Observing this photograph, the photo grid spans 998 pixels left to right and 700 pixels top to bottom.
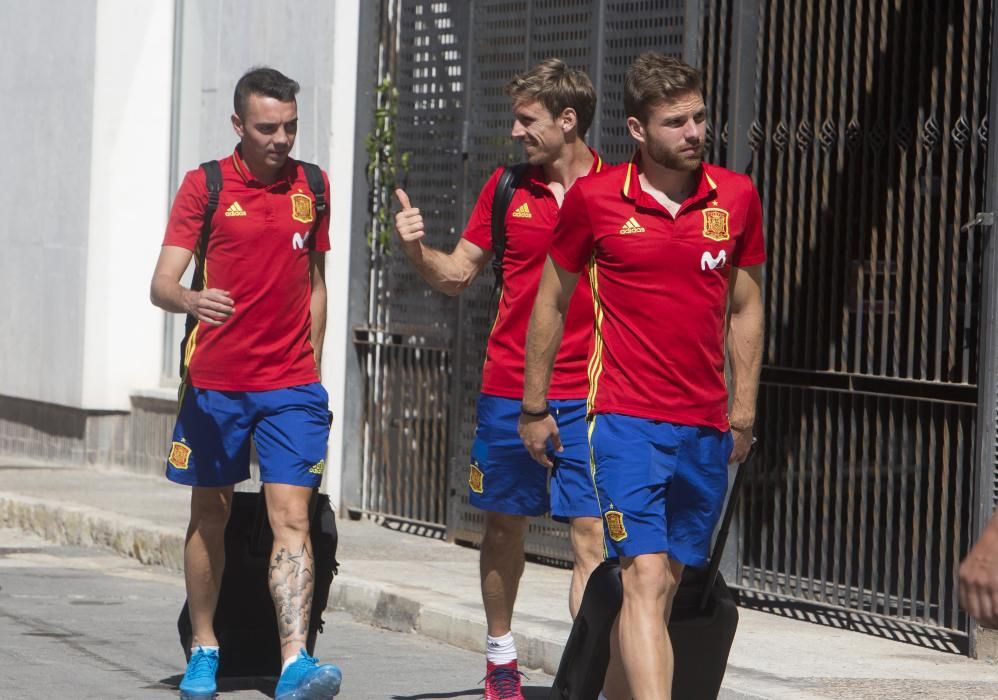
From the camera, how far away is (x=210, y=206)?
262 inches

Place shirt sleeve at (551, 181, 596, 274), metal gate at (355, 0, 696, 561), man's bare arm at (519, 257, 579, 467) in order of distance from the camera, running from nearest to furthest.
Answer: shirt sleeve at (551, 181, 596, 274), man's bare arm at (519, 257, 579, 467), metal gate at (355, 0, 696, 561)

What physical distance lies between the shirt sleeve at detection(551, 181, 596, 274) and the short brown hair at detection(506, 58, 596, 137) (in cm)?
93

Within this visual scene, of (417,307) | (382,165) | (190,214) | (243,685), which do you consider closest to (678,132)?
(190,214)

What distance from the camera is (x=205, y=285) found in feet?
22.1

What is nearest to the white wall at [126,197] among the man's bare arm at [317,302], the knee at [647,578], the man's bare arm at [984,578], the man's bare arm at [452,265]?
the man's bare arm at [317,302]

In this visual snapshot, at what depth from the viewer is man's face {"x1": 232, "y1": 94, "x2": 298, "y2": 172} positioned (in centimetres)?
668

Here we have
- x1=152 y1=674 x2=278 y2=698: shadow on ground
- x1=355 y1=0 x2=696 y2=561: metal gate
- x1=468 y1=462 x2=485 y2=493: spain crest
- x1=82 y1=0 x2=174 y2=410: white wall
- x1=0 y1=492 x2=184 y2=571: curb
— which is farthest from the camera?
x1=82 y1=0 x2=174 y2=410: white wall

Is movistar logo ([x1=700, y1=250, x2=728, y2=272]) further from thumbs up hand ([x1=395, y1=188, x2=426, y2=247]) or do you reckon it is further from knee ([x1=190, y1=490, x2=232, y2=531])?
knee ([x1=190, y1=490, x2=232, y2=531])

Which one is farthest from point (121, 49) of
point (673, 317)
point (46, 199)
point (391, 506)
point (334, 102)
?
point (673, 317)

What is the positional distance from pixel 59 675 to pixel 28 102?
9.39 metres

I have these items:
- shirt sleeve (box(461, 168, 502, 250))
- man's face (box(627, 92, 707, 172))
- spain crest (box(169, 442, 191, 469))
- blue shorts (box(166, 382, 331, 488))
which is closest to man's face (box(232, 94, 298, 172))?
shirt sleeve (box(461, 168, 502, 250))

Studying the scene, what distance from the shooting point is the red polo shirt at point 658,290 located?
555 centimetres

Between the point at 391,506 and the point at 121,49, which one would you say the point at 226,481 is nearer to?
the point at 391,506

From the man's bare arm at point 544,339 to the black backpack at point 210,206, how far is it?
130 centimetres
